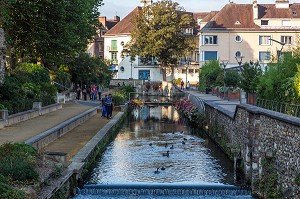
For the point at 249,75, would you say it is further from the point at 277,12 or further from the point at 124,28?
the point at 124,28

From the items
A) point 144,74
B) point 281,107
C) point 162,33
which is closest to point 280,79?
point 281,107

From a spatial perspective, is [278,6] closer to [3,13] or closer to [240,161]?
[3,13]

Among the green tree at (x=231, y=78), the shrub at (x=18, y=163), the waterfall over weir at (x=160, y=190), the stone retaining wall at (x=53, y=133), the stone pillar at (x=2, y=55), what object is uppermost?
the stone pillar at (x=2, y=55)

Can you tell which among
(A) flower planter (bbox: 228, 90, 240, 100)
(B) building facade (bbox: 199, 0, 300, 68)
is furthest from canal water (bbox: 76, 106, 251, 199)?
(B) building facade (bbox: 199, 0, 300, 68)

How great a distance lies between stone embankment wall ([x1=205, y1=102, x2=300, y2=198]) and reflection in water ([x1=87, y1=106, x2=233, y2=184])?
1.00 meters

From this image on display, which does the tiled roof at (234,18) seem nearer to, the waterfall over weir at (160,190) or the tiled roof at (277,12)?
the tiled roof at (277,12)

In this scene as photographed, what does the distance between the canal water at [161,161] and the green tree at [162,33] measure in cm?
4501

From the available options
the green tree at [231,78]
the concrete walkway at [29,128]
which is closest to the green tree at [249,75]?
the concrete walkway at [29,128]

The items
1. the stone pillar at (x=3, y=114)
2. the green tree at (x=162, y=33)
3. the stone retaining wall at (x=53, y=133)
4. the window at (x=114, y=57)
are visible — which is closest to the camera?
the stone retaining wall at (x=53, y=133)

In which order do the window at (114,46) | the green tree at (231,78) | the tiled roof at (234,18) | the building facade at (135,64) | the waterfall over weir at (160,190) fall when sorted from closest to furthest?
the waterfall over weir at (160,190) < the green tree at (231,78) < the tiled roof at (234,18) < the building facade at (135,64) < the window at (114,46)

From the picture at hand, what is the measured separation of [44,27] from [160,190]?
2028 centimetres

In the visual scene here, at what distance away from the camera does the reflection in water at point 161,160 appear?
20547 millimetres

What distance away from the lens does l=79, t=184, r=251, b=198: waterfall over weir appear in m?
18.4

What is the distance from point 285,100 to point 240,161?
10.7 feet
